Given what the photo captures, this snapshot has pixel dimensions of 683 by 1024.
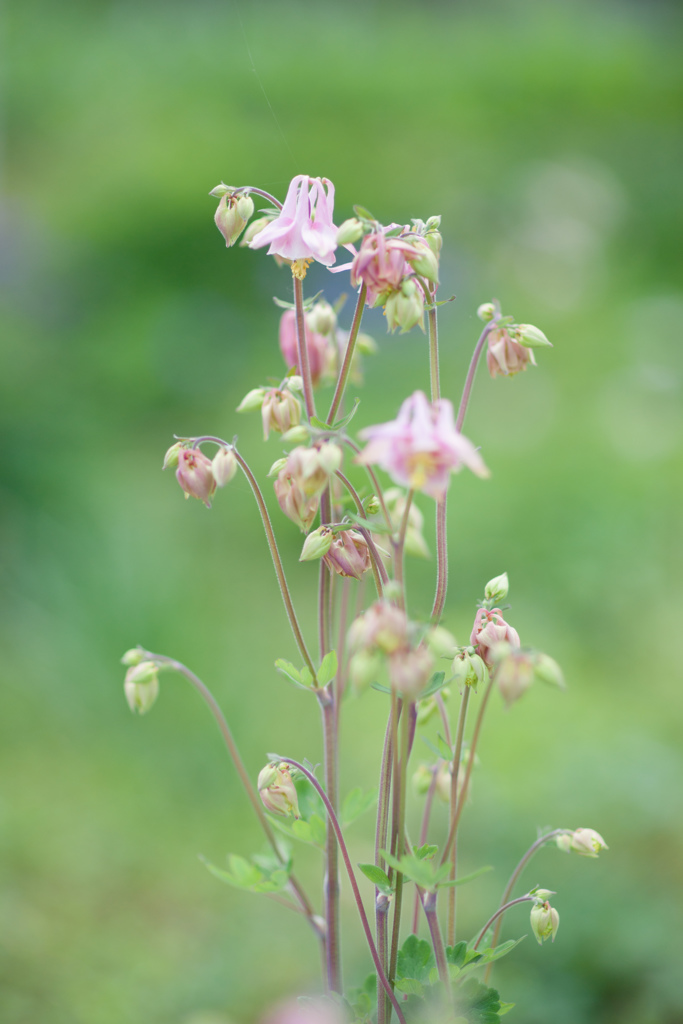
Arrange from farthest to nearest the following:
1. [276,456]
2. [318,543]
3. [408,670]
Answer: [276,456], [318,543], [408,670]

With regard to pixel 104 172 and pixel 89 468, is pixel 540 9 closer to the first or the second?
pixel 104 172

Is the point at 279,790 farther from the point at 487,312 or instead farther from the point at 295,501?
the point at 487,312

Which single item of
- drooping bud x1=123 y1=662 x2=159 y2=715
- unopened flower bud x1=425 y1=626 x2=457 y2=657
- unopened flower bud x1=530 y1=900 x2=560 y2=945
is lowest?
unopened flower bud x1=530 y1=900 x2=560 y2=945

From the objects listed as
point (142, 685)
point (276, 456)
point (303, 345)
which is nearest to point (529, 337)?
point (303, 345)

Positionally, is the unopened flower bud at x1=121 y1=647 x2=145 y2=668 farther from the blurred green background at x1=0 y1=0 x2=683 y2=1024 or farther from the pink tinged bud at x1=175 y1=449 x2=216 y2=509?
the blurred green background at x1=0 y1=0 x2=683 y2=1024

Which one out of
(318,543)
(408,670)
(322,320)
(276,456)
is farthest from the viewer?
(276,456)

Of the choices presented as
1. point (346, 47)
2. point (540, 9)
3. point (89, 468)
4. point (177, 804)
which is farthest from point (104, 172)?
point (177, 804)

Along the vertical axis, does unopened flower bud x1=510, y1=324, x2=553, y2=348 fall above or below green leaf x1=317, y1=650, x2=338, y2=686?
above

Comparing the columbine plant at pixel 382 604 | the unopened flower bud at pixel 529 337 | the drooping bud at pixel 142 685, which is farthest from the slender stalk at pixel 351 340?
the drooping bud at pixel 142 685


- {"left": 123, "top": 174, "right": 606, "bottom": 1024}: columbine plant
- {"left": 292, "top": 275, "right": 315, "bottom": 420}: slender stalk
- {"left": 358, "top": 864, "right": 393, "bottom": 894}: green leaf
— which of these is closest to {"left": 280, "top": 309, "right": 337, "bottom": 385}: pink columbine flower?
{"left": 123, "top": 174, "right": 606, "bottom": 1024}: columbine plant
